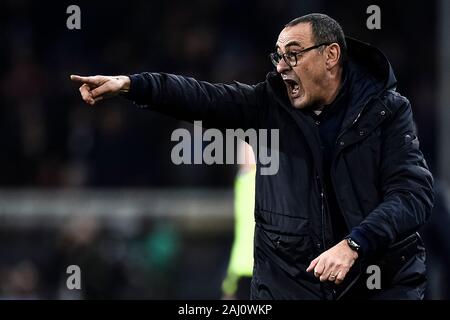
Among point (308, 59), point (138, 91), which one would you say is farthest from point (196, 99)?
point (308, 59)

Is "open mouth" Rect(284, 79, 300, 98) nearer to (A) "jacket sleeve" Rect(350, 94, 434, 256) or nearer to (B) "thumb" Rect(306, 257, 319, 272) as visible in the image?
(A) "jacket sleeve" Rect(350, 94, 434, 256)

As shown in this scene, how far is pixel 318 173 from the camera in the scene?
18.2 ft

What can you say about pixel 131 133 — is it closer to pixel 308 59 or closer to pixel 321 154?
pixel 308 59

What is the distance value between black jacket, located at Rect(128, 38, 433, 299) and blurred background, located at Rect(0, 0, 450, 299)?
238 inches

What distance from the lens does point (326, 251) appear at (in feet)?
17.2

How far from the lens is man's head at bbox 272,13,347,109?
5.67m

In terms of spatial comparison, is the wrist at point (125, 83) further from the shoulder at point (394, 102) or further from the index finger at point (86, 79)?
the shoulder at point (394, 102)

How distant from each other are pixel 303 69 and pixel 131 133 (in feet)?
26.0

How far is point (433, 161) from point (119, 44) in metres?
4.08

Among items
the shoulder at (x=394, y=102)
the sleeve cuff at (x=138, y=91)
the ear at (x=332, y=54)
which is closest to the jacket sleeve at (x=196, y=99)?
the sleeve cuff at (x=138, y=91)

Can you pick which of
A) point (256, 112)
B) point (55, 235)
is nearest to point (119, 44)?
point (55, 235)

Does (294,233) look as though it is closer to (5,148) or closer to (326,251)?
(326,251)

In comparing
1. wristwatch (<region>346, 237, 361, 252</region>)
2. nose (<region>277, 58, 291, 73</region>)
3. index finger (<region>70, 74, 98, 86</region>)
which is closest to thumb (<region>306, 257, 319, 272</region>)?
wristwatch (<region>346, 237, 361, 252</region>)

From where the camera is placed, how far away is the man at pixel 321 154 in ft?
18.1
